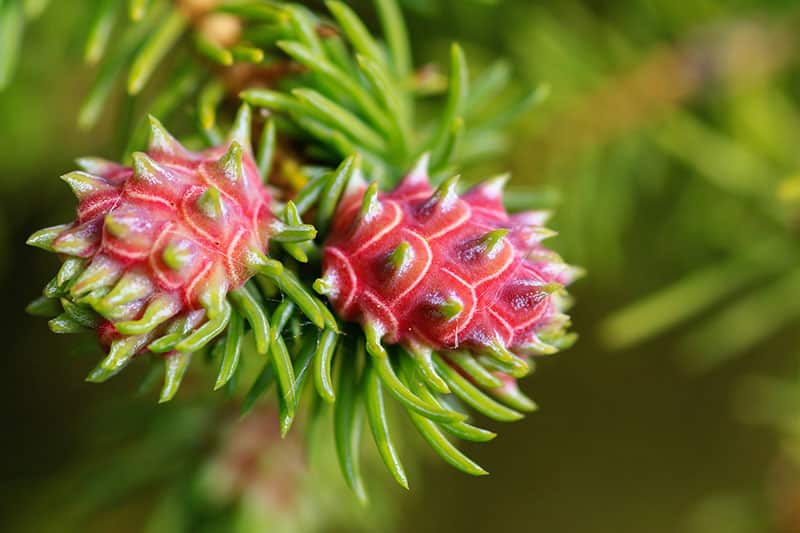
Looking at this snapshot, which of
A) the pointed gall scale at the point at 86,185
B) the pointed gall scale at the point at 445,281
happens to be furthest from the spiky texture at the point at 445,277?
the pointed gall scale at the point at 86,185

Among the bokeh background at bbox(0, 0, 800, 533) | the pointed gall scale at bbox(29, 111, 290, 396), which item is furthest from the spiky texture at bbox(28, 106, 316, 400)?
the bokeh background at bbox(0, 0, 800, 533)

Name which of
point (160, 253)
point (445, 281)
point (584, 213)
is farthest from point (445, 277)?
point (584, 213)

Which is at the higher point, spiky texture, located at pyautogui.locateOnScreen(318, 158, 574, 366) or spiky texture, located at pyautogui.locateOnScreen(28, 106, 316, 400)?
spiky texture, located at pyautogui.locateOnScreen(318, 158, 574, 366)

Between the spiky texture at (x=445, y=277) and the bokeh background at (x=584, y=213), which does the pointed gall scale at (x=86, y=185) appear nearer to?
the spiky texture at (x=445, y=277)

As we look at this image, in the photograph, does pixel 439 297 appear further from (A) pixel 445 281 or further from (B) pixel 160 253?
(B) pixel 160 253

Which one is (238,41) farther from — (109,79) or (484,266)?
(484,266)

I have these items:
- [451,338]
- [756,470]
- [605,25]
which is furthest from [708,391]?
[451,338]

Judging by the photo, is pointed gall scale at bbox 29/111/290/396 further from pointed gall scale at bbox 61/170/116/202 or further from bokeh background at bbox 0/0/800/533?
bokeh background at bbox 0/0/800/533
